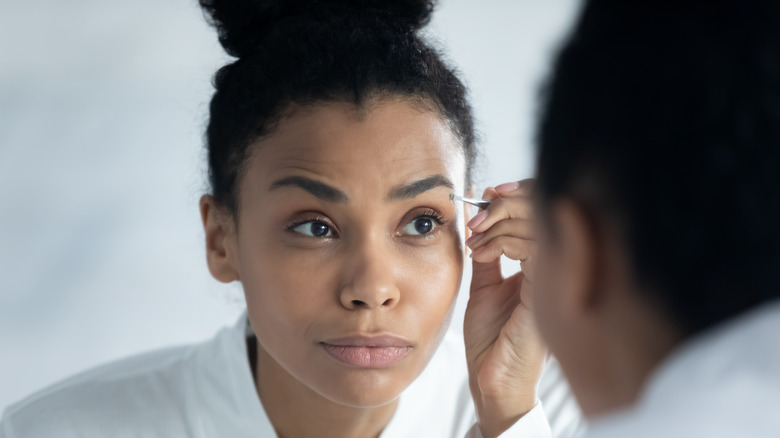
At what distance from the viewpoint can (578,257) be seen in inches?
25.2

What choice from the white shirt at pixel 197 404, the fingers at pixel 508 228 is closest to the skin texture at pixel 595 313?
the fingers at pixel 508 228

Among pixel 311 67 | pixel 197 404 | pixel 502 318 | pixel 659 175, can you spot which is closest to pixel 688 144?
pixel 659 175

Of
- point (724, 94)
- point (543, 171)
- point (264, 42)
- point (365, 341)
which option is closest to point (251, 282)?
point (365, 341)

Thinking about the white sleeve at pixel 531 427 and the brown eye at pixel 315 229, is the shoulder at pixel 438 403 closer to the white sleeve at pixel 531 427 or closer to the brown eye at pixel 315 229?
the white sleeve at pixel 531 427

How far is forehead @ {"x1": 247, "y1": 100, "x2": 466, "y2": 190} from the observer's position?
1.21 m

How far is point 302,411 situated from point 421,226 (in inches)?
15.2

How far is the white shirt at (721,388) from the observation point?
1.68 ft

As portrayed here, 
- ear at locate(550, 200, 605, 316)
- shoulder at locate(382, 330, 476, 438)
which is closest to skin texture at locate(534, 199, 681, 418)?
ear at locate(550, 200, 605, 316)

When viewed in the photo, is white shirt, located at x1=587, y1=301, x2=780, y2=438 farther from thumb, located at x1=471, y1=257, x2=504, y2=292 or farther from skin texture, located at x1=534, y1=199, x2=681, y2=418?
thumb, located at x1=471, y1=257, x2=504, y2=292

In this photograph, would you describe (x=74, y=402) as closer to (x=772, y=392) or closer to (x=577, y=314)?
(x=577, y=314)

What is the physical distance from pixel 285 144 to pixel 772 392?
0.84 metres

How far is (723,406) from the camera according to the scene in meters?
0.52

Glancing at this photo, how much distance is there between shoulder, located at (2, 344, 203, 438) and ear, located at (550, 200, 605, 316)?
3.21 feet

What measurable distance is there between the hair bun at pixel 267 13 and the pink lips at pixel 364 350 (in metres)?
0.48
